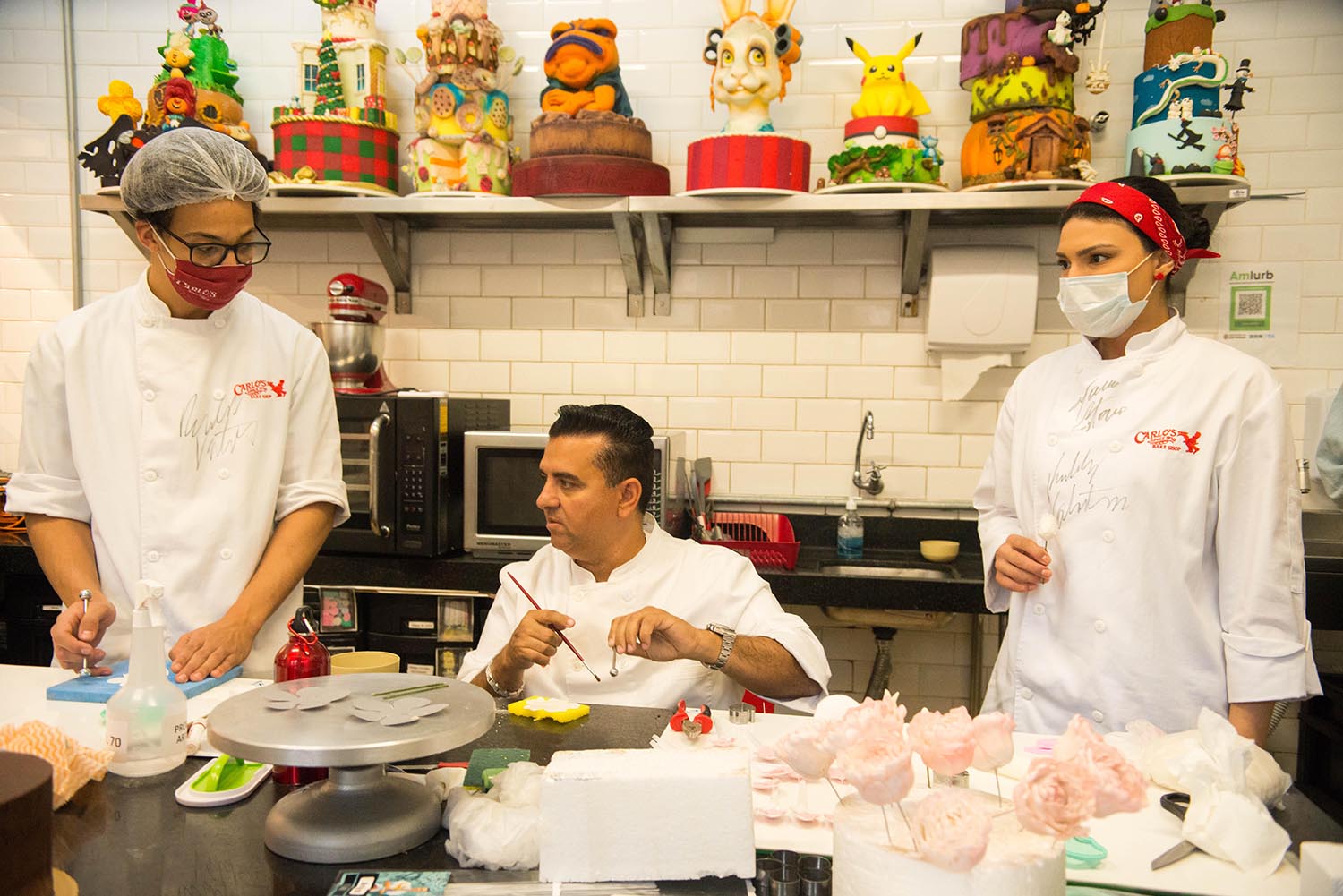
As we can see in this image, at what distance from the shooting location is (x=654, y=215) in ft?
12.0

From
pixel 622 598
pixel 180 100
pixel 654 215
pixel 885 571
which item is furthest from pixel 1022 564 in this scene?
pixel 180 100

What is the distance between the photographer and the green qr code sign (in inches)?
147

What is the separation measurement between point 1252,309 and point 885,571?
1.72 m

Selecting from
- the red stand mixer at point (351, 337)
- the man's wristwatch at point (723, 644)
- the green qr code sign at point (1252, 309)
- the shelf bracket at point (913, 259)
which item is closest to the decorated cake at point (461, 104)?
the red stand mixer at point (351, 337)

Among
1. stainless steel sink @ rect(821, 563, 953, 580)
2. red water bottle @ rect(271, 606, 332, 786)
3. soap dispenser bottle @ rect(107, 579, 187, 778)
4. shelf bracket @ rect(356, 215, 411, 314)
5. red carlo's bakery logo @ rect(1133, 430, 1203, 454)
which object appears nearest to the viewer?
soap dispenser bottle @ rect(107, 579, 187, 778)

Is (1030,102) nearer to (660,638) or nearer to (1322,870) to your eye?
(660,638)

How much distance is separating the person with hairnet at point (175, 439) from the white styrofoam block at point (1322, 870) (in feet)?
6.01

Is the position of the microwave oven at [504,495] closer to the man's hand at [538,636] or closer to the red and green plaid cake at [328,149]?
the red and green plaid cake at [328,149]

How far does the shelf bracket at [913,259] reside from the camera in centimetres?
357

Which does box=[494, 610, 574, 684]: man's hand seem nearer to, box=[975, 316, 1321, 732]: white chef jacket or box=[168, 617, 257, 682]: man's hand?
box=[168, 617, 257, 682]: man's hand

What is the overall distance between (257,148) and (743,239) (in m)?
2.09

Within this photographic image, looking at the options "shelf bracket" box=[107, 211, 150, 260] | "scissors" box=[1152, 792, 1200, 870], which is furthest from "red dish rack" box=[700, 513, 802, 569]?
"shelf bracket" box=[107, 211, 150, 260]

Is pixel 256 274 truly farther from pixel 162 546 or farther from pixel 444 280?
pixel 162 546

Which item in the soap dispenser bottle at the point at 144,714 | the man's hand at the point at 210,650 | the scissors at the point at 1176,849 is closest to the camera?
the scissors at the point at 1176,849
